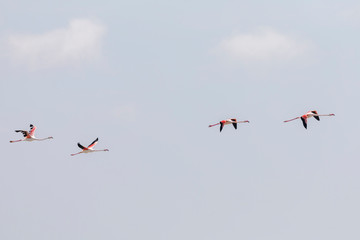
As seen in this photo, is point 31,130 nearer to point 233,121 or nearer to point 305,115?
point 233,121

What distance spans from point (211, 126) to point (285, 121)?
13614mm

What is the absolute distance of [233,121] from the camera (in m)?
156

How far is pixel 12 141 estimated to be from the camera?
154125 mm

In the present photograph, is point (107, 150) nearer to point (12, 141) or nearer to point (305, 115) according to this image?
point (12, 141)

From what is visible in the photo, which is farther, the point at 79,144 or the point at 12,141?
the point at 79,144

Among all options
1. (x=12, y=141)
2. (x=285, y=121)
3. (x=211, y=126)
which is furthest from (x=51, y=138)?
(x=285, y=121)

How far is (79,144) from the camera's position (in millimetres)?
166125

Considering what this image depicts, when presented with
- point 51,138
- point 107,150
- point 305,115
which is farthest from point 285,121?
point 51,138

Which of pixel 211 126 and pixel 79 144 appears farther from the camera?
pixel 79 144

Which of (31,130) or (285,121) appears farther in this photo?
(31,130)

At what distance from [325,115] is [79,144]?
48977 millimetres

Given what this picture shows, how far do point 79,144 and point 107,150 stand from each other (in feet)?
29.9

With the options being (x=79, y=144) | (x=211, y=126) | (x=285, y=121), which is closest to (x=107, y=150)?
(x=79, y=144)

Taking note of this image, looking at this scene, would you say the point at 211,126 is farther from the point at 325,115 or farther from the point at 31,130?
the point at 31,130
